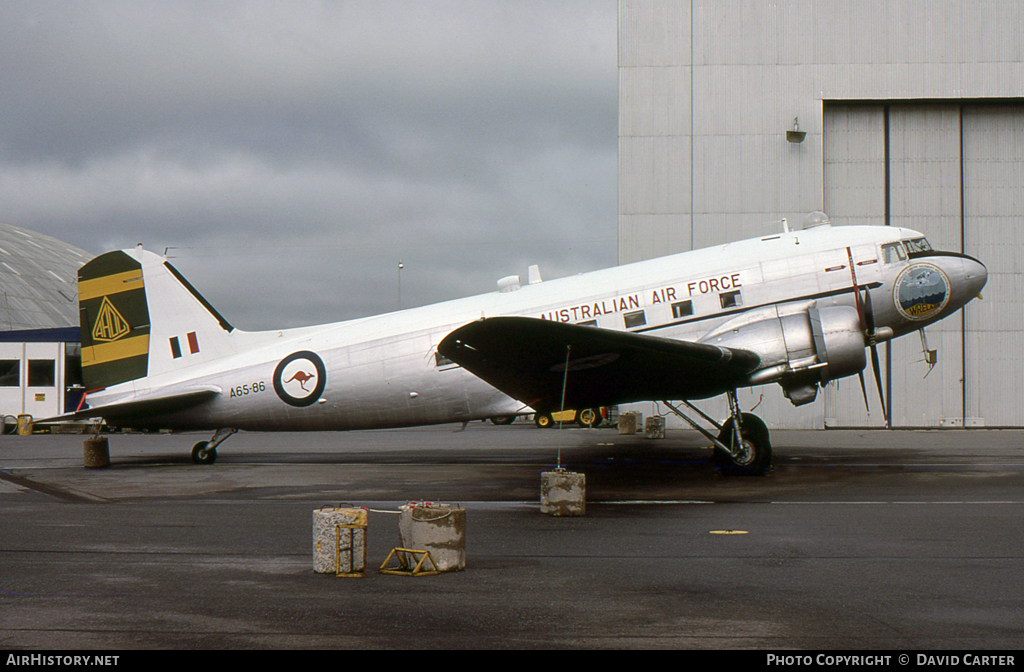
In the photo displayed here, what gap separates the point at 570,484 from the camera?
Result: 10.2 metres

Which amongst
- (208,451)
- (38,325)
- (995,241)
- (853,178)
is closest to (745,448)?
(208,451)

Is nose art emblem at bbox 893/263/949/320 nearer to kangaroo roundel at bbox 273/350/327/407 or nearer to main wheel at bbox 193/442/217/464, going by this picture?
kangaroo roundel at bbox 273/350/327/407

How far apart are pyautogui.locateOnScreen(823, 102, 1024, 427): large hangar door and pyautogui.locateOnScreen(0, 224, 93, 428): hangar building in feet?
92.1

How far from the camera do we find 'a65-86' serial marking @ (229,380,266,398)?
16.6m

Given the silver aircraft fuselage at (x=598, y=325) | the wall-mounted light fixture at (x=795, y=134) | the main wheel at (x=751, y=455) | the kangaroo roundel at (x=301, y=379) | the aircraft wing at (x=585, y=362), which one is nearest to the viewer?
the aircraft wing at (x=585, y=362)

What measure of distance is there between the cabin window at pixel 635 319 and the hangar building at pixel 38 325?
1805cm

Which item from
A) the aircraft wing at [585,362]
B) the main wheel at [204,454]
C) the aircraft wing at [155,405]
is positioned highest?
the aircraft wing at [585,362]

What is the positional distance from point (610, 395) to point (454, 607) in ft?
29.8

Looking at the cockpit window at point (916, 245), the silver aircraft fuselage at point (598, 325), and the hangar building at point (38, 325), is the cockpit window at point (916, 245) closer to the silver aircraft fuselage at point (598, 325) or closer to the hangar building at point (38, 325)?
the silver aircraft fuselage at point (598, 325)

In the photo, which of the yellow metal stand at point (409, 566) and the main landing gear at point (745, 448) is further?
the main landing gear at point (745, 448)

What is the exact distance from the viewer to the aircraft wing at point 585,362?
38.1 feet

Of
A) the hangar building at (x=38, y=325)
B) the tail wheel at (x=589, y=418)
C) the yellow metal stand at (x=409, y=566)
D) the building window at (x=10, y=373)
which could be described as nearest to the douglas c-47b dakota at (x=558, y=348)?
the yellow metal stand at (x=409, y=566)

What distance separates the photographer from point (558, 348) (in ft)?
40.2
